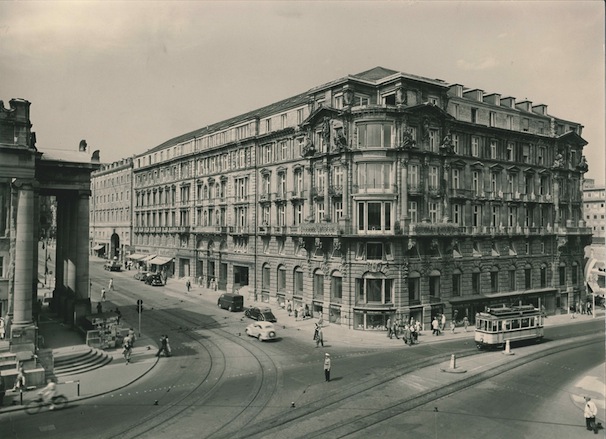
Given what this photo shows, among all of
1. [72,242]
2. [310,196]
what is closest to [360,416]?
[72,242]

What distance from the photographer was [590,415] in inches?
827

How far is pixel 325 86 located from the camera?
46688 millimetres

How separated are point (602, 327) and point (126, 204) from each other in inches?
3229

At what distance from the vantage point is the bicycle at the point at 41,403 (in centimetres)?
2300

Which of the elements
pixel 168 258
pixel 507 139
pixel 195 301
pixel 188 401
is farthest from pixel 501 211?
pixel 168 258

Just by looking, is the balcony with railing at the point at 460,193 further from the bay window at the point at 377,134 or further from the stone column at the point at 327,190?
the stone column at the point at 327,190

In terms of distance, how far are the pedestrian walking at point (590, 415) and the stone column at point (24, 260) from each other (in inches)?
1188

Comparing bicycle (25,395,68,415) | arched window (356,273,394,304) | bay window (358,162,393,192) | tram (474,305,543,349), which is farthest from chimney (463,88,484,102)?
bicycle (25,395,68,415)

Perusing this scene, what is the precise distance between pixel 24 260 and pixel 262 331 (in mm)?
17235

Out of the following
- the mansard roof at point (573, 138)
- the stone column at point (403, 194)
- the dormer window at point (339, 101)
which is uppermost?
the dormer window at point (339, 101)

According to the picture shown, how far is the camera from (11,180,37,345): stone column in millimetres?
30469

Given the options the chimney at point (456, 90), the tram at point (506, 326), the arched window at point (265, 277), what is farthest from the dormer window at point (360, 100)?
the arched window at point (265, 277)

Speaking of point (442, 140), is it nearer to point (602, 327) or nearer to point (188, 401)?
point (602, 327)

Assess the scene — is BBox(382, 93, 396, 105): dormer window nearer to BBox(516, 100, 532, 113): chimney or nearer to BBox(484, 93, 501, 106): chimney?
BBox(484, 93, 501, 106): chimney
